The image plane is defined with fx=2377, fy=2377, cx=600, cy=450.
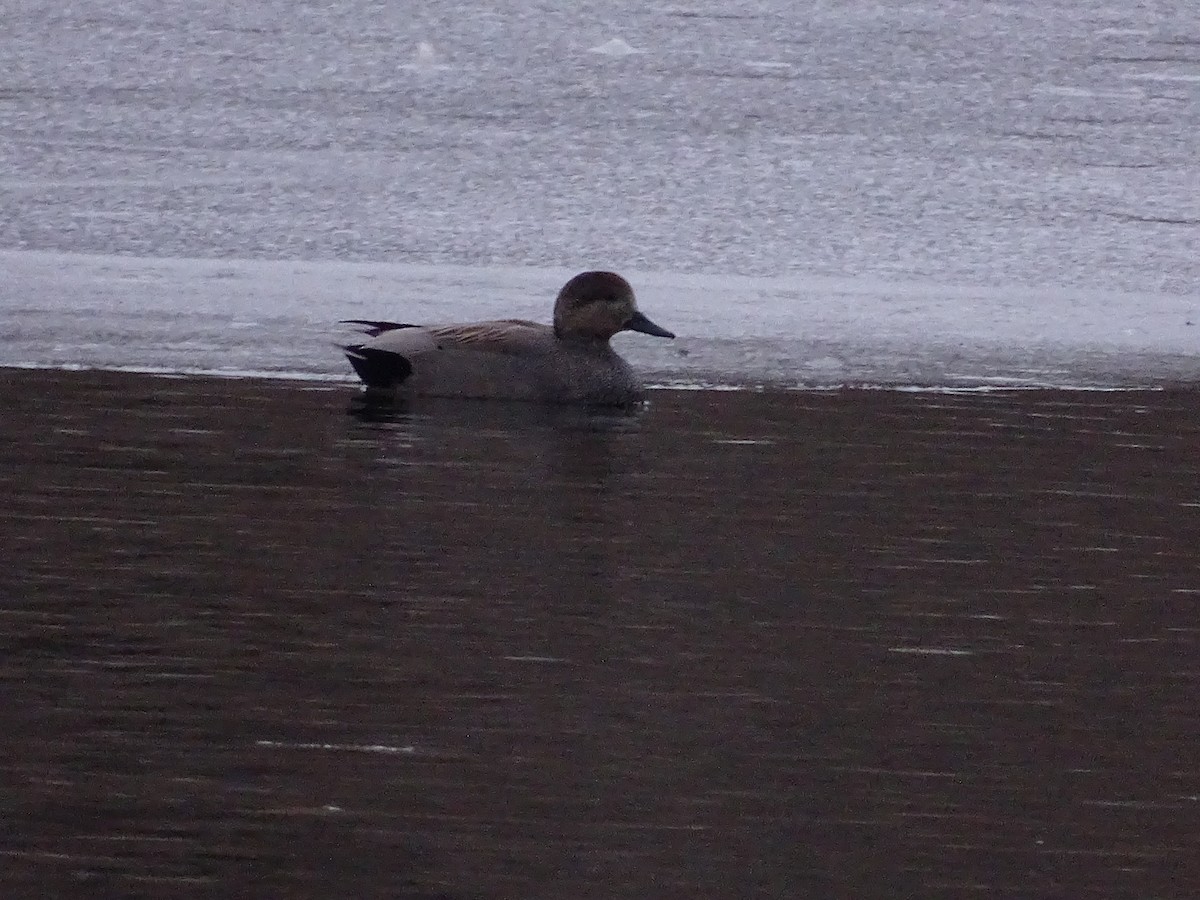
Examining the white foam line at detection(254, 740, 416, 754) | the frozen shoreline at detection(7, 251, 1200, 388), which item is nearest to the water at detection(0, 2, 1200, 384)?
the frozen shoreline at detection(7, 251, 1200, 388)

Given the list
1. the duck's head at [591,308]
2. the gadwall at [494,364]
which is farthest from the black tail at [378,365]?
the duck's head at [591,308]

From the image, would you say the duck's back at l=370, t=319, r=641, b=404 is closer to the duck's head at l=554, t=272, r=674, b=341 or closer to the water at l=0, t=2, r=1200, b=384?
the duck's head at l=554, t=272, r=674, b=341

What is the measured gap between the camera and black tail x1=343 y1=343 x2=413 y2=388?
771cm

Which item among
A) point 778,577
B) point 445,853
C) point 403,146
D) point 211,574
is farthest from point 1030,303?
point 445,853

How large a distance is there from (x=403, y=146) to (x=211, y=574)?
6.26 metres

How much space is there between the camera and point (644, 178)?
35.9 feet

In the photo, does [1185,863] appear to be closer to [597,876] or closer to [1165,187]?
[597,876]

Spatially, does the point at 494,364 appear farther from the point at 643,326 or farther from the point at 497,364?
the point at 643,326

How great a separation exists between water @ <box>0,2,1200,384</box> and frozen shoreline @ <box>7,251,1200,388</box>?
0.07 ft

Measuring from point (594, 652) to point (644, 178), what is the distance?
641 cm

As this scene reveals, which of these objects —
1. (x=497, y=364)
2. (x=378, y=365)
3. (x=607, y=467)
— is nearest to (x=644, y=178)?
(x=497, y=364)

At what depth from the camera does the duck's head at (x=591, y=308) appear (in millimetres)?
7941

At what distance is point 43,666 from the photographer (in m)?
4.57

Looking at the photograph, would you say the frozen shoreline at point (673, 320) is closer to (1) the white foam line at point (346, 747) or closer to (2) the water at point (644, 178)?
(2) the water at point (644, 178)
